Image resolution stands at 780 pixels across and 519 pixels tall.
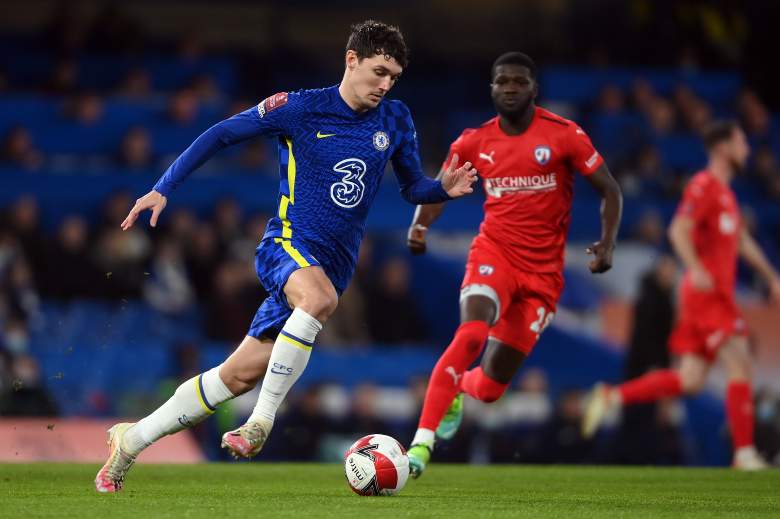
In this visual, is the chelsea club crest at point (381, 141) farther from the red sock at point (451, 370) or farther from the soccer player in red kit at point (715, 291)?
the soccer player in red kit at point (715, 291)

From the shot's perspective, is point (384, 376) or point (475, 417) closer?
point (475, 417)

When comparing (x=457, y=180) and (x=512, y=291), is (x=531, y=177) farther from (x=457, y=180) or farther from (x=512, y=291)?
(x=457, y=180)

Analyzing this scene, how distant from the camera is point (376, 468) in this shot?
237 inches

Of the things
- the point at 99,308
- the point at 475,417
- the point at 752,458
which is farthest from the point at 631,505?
the point at 99,308

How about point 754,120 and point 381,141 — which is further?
point 754,120

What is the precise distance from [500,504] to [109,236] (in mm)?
7579

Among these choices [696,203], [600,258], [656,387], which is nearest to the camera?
[600,258]

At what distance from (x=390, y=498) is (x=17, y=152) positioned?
876cm

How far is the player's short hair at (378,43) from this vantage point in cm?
632

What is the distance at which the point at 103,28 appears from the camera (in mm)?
16734

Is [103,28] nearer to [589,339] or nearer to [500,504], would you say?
[589,339]

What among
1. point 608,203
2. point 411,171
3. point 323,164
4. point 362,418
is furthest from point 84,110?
point 323,164

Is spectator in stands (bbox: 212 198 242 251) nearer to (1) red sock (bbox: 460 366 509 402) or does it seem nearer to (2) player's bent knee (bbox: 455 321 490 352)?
(1) red sock (bbox: 460 366 509 402)

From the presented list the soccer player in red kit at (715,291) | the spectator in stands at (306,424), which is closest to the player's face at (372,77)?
the soccer player in red kit at (715,291)
